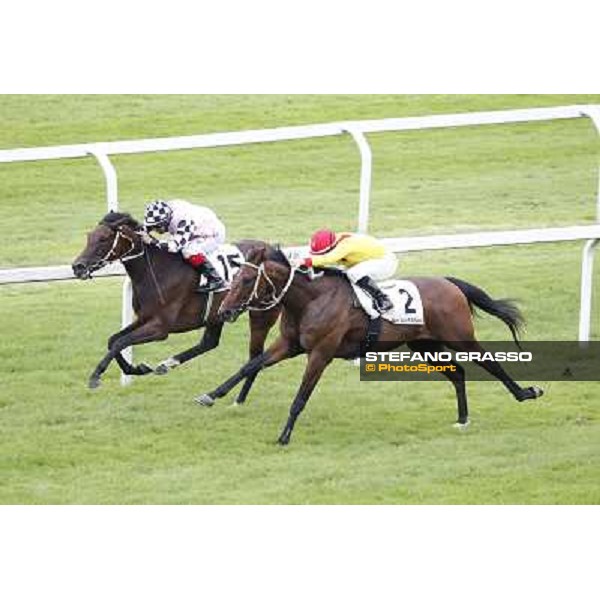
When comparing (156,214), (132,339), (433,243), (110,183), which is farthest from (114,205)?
(433,243)

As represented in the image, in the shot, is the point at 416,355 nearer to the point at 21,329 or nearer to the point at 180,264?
A: the point at 180,264

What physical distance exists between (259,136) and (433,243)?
1.51 metres

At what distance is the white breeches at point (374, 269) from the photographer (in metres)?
14.8

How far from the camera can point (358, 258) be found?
48.6ft

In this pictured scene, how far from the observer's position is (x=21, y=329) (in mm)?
17578

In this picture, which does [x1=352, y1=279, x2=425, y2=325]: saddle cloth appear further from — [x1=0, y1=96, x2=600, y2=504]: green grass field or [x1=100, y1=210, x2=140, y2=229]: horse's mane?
[x1=100, y1=210, x2=140, y2=229]: horse's mane

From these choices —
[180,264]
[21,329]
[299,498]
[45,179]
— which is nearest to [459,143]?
[45,179]

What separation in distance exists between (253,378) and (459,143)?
8.72 metres

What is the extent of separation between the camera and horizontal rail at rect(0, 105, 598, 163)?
51.0 feet

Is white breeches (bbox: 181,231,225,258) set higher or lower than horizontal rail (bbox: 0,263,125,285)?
higher

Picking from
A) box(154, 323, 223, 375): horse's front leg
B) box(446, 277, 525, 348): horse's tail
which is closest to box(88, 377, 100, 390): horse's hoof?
box(154, 323, 223, 375): horse's front leg

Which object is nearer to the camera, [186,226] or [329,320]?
[329,320]

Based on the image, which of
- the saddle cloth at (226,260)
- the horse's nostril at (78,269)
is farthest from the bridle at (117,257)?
the saddle cloth at (226,260)

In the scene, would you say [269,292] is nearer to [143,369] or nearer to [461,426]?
[143,369]
